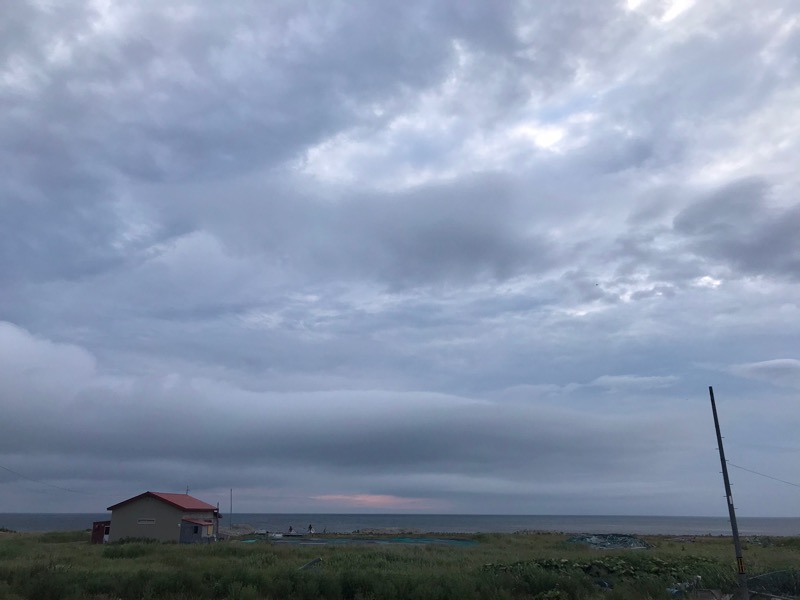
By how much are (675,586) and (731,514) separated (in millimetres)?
3597

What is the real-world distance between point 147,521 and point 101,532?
11.9 ft

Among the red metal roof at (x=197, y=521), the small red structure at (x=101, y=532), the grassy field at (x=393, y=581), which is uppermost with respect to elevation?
the red metal roof at (x=197, y=521)

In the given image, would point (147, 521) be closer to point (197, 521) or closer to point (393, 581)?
point (197, 521)

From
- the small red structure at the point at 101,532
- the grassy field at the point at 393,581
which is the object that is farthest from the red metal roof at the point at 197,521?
the grassy field at the point at 393,581

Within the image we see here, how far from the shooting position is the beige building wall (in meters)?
46.6

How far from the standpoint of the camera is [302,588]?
1988cm

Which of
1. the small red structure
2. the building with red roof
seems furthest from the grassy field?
the small red structure

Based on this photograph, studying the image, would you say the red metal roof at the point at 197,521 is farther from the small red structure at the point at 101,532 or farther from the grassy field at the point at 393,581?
the grassy field at the point at 393,581

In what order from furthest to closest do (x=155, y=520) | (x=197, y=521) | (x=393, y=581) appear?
(x=197, y=521)
(x=155, y=520)
(x=393, y=581)

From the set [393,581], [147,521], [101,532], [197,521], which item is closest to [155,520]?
A: [147,521]

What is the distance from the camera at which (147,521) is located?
4694 cm

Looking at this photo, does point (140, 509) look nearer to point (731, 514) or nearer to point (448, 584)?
point (448, 584)

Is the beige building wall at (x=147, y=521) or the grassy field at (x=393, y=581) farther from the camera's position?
the beige building wall at (x=147, y=521)

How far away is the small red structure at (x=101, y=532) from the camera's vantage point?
47.1 metres
